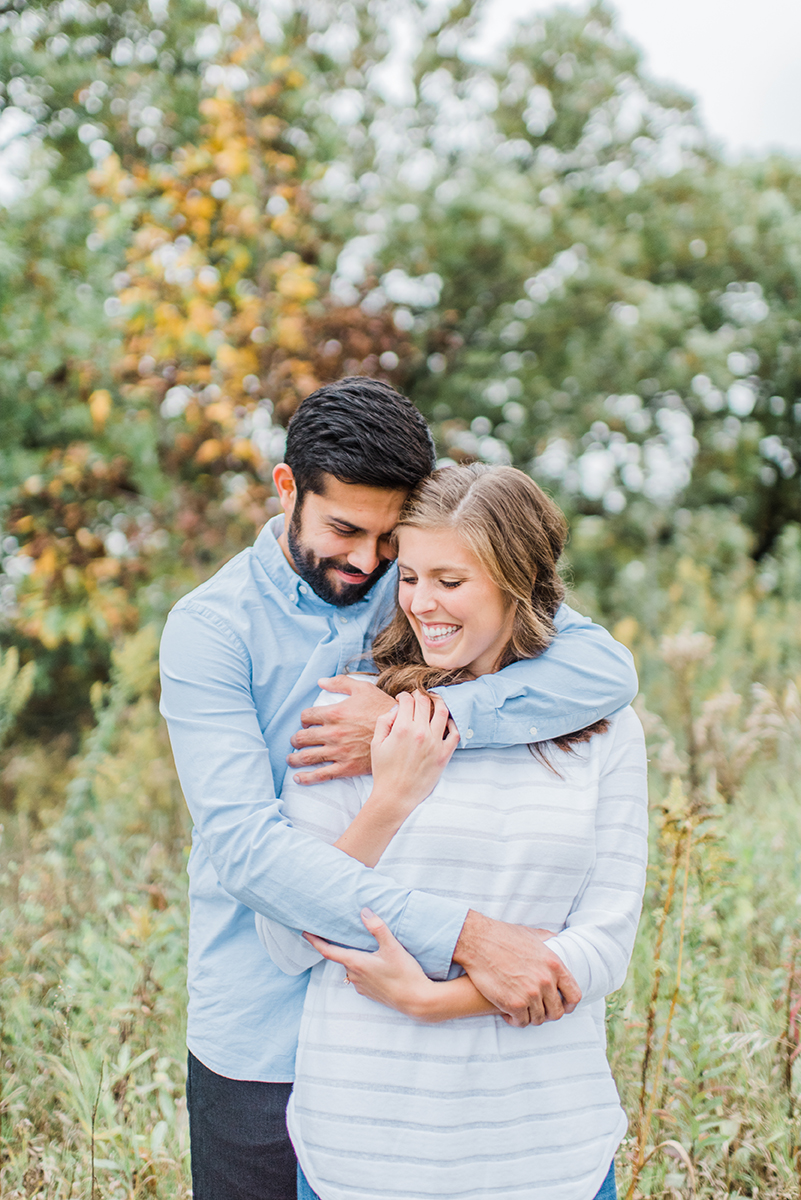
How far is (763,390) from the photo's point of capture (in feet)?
28.3

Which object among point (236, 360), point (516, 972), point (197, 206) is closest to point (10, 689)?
point (236, 360)

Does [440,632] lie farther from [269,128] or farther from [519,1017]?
[269,128]

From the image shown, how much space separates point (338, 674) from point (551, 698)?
448 mm

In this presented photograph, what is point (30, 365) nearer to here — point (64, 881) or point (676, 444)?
point (64, 881)

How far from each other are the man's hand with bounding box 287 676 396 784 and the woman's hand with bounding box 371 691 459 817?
0.05m

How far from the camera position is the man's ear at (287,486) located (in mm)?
1852

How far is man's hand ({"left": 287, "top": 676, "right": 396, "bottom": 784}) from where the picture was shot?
151 centimetres

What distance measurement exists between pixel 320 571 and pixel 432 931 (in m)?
0.74

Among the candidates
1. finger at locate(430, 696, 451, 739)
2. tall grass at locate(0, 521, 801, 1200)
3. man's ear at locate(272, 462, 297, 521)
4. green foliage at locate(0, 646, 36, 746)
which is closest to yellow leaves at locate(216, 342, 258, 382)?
tall grass at locate(0, 521, 801, 1200)

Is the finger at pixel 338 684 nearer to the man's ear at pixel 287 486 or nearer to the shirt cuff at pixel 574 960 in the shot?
the man's ear at pixel 287 486

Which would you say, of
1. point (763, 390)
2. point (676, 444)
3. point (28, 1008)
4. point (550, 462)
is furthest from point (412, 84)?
point (28, 1008)

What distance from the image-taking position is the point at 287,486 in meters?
1.88

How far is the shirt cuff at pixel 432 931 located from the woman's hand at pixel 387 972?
2 centimetres

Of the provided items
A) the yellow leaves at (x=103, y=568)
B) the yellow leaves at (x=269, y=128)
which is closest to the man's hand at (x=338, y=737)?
the yellow leaves at (x=103, y=568)
